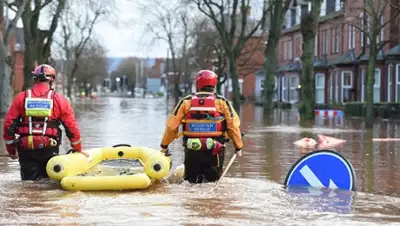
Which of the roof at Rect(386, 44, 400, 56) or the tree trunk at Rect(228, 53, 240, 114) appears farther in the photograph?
the tree trunk at Rect(228, 53, 240, 114)

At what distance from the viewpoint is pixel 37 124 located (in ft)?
30.1

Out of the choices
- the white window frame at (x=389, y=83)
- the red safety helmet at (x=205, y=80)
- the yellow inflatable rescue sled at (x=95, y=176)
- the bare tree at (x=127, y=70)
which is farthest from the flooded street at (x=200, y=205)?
the bare tree at (x=127, y=70)

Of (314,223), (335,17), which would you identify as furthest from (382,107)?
(314,223)

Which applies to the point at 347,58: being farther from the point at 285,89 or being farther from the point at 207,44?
the point at 285,89

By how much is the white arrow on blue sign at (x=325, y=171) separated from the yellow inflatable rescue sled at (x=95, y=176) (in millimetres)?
1785

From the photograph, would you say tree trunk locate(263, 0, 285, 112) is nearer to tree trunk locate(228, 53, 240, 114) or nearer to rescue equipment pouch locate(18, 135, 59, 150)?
tree trunk locate(228, 53, 240, 114)

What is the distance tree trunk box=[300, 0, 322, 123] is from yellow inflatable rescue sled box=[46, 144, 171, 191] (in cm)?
2158

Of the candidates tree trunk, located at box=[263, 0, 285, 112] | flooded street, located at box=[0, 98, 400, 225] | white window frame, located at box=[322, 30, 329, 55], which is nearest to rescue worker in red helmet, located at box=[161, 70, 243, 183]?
flooded street, located at box=[0, 98, 400, 225]

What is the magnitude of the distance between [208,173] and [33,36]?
26.7 metres

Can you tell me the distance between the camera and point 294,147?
17984 mm

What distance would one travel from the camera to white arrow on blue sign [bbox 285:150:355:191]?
894cm

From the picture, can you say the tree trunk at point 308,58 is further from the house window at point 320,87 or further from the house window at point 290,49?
the house window at point 290,49

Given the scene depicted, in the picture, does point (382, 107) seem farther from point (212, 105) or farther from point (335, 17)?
point (212, 105)

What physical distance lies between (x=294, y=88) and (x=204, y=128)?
189ft
